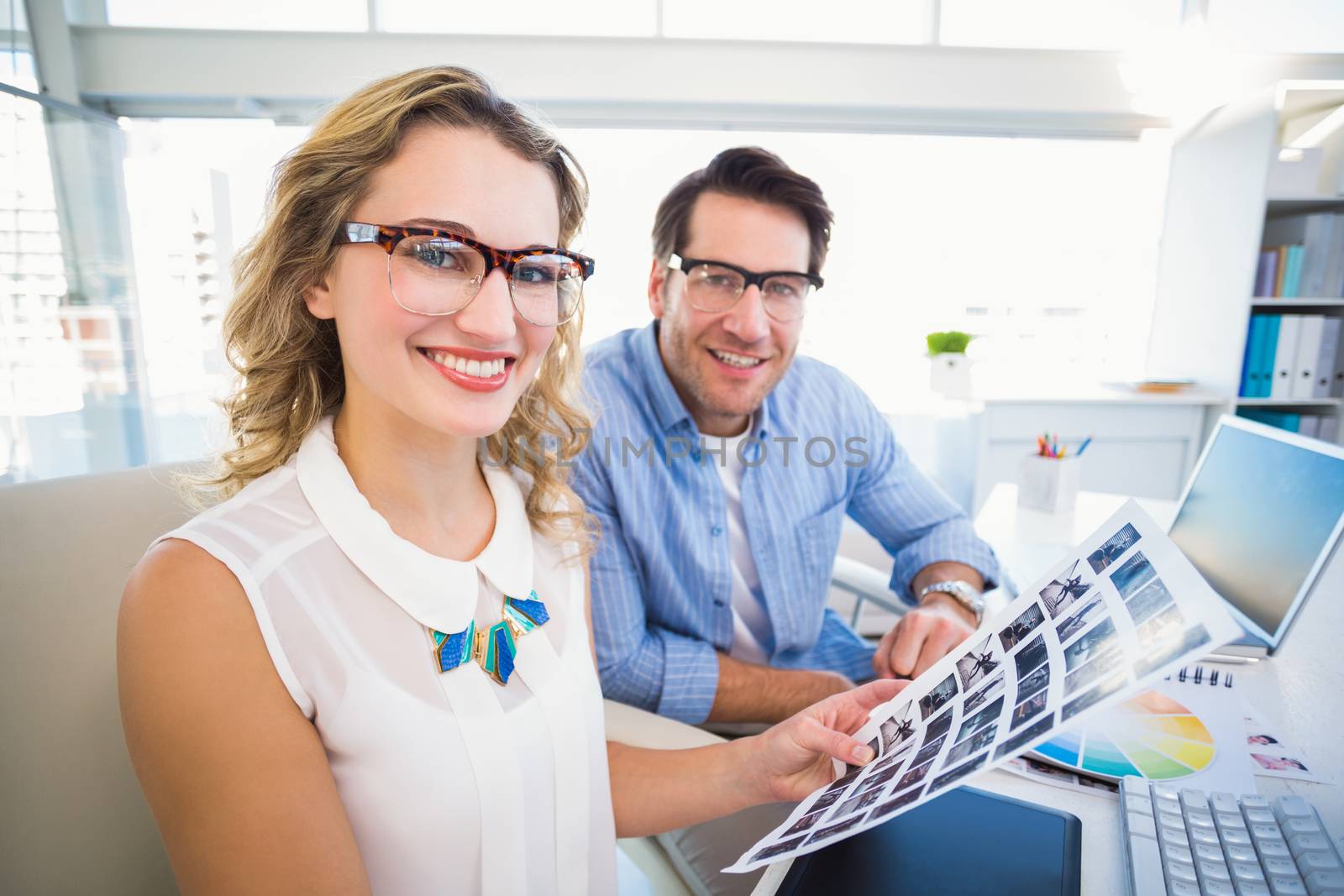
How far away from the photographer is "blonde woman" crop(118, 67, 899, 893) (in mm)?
640

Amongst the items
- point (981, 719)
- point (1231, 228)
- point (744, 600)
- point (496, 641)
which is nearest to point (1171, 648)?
point (981, 719)

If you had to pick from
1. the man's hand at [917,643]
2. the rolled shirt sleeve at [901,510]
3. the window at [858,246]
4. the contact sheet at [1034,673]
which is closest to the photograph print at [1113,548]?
the contact sheet at [1034,673]

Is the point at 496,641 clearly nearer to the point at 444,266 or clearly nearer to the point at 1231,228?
the point at 444,266

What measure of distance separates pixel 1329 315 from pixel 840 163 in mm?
2392

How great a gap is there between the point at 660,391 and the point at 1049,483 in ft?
3.61

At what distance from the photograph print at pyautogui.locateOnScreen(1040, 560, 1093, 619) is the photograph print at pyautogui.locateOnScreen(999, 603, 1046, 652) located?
11 millimetres

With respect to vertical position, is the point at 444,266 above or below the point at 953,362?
above

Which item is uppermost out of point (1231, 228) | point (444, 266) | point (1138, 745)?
point (1231, 228)

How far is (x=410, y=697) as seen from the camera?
723 mm

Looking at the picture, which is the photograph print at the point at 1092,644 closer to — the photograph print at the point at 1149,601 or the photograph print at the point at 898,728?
the photograph print at the point at 1149,601

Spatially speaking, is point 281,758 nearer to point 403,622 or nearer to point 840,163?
point 403,622

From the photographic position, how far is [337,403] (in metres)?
0.95

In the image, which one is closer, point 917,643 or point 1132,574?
point 1132,574

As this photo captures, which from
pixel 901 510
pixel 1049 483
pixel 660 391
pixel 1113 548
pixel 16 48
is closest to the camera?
pixel 1113 548
